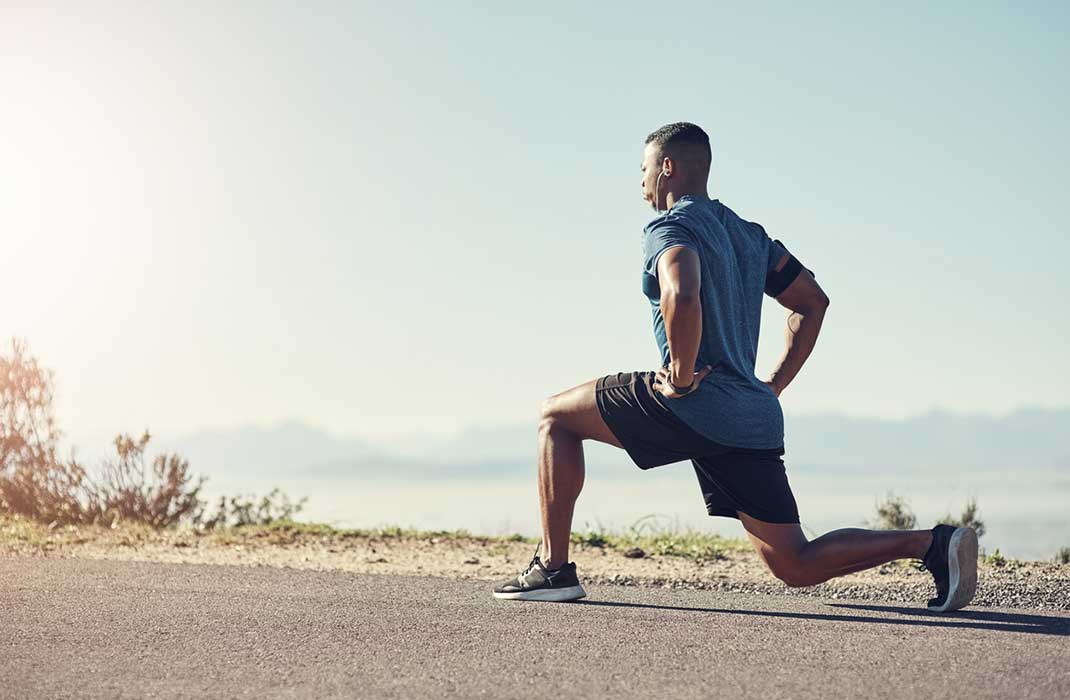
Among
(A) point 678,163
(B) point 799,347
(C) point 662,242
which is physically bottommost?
(B) point 799,347

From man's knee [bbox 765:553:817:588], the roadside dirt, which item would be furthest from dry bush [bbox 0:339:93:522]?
man's knee [bbox 765:553:817:588]

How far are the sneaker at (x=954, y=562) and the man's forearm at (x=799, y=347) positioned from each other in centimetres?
121

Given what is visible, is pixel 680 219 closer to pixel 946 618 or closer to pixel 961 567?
pixel 961 567

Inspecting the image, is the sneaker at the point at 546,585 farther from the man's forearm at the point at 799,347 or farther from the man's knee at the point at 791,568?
the man's forearm at the point at 799,347

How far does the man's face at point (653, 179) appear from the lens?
5.77 meters

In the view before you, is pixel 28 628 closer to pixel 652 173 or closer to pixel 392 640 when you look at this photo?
pixel 392 640

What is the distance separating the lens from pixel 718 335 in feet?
17.8

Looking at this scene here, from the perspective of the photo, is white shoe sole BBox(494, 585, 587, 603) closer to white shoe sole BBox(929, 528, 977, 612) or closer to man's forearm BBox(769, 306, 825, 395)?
man's forearm BBox(769, 306, 825, 395)

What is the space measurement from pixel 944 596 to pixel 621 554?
2.89 metres

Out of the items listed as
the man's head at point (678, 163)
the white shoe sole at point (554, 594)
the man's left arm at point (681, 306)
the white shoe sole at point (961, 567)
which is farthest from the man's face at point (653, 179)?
the white shoe sole at point (961, 567)

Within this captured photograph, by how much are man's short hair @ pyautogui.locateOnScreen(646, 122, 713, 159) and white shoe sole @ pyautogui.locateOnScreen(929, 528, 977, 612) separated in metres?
2.10

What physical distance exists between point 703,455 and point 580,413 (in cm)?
62

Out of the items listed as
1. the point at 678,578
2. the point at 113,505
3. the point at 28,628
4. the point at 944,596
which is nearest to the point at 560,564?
the point at 678,578

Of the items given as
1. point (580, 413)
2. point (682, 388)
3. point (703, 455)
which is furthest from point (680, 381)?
point (580, 413)
